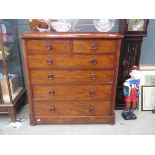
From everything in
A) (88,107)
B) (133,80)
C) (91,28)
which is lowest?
(88,107)

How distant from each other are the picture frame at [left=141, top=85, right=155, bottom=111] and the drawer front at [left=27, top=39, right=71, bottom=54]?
1.20m

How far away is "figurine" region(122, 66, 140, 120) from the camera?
234cm

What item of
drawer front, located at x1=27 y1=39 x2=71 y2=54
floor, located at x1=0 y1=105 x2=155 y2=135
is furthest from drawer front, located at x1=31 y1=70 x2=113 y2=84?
floor, located at x1=0 y1=105 x2=155 y2=135

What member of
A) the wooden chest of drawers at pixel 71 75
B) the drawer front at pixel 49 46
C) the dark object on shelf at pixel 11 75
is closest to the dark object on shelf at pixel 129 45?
the wooden chest of drawers at pixel 71 75

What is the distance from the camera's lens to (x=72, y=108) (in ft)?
7.20

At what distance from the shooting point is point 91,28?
7.79 ft

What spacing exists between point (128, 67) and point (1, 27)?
1514 millimetres

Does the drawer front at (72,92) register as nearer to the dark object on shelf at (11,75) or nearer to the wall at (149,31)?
the dark object on shelf at (11,75)

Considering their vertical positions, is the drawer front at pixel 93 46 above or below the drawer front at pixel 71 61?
above

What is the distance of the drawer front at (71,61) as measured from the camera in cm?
196

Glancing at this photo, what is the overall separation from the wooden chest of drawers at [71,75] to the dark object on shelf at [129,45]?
0.36m
